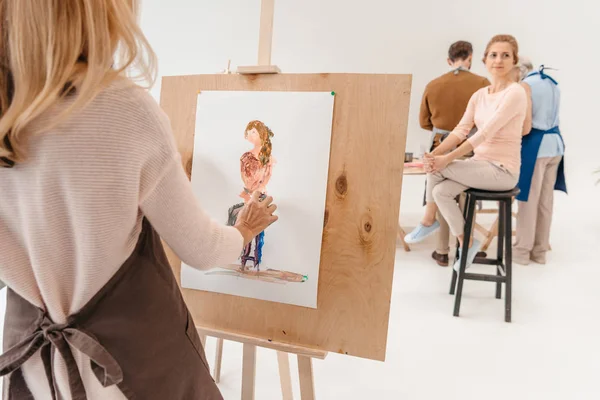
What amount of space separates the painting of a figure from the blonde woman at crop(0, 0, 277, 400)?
343 millimetres

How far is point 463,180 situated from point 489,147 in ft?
0.81

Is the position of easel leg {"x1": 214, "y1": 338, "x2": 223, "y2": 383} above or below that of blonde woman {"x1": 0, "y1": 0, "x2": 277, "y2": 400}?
below

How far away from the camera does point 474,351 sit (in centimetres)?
187

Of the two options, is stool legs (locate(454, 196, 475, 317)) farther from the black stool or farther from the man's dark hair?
the man's dark hair

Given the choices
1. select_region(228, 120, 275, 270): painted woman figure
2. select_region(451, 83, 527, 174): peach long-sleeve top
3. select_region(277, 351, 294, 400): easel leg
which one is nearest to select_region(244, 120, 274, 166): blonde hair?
select_region(228, 120, 275, 270): painted woman figure

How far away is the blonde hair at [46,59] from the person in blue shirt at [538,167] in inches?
111

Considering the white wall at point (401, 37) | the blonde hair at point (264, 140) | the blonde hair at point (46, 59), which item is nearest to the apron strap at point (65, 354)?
the blonde hair at point (46, 59)

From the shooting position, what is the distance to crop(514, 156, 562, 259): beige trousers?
2.96 metres

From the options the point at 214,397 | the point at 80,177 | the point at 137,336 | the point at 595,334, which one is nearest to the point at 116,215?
the point at 80,177

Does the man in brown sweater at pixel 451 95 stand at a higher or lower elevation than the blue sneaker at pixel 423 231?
higher

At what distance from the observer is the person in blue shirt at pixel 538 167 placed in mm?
2816

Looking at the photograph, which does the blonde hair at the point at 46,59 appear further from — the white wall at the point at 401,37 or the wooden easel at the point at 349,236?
the white wall at the point at 401,37

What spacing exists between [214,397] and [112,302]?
0.29 metres

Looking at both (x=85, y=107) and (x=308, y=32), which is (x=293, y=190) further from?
(x=308, y=32)
